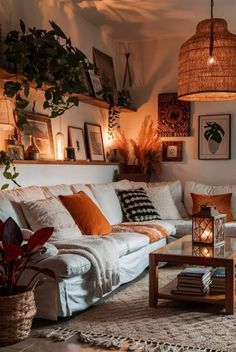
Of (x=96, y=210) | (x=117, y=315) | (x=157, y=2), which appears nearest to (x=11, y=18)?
(x=157, y=2)

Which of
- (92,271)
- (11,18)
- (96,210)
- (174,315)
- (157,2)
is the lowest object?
(174,315)

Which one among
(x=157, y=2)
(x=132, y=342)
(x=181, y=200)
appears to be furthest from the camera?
(x=181, y=200)

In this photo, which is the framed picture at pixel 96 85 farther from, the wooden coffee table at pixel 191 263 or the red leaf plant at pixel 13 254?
the red leaf plant at pixel 13 254

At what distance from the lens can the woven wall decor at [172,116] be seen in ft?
19.5

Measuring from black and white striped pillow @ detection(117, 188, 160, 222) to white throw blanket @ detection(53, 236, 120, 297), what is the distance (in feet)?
4.71

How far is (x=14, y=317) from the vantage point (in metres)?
2.36

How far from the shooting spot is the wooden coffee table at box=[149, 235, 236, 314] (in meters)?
3.13

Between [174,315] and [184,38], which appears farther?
[184,38]

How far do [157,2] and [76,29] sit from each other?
99cm

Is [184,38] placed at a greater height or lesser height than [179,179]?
greater

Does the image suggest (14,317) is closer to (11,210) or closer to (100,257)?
(100,257)

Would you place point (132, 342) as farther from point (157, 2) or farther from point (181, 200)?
point (157, 2)

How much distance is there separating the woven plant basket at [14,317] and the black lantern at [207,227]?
161 cm

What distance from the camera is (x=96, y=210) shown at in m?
4.17
